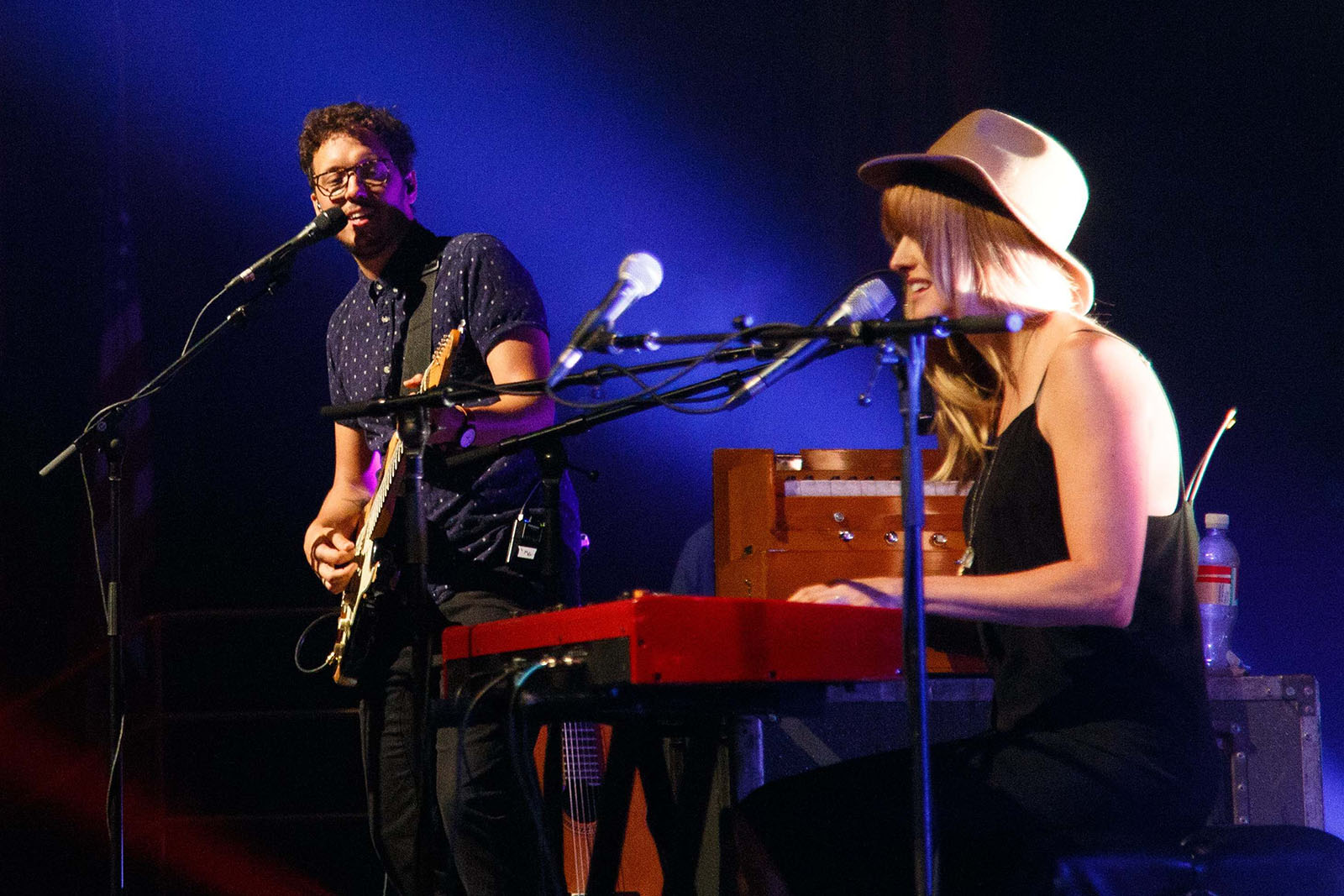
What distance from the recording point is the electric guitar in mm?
2760

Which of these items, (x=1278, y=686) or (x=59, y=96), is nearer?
(x=1278, y=686)

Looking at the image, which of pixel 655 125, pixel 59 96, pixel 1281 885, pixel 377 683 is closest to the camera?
pixel 1281 885

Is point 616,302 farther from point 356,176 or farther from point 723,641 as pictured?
point 356,176

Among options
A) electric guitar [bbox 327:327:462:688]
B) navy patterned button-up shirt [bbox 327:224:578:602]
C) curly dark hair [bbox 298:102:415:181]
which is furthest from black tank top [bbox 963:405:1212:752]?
curly dark hair [bbox 298:102:415:181]

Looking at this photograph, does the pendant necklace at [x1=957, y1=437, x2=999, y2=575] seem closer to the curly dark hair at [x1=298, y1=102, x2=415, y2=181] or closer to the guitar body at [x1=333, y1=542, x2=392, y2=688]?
the guitar body at [x1=333, y1=542, x2=392, y2=688]

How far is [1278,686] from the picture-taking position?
3.09 m

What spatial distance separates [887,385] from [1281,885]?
338 centimetres

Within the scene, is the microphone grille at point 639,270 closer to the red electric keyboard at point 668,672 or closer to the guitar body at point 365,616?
the red electric keyboard at point 668,672

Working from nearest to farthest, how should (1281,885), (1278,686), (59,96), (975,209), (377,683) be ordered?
1. (1281,885)
2. (975,209)
3. (377,683)
4. (1278,686)
5. (59,96)

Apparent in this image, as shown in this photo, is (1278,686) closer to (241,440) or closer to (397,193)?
(397,193)

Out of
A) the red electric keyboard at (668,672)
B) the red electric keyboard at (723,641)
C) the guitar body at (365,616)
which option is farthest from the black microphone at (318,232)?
the red electric keyboard at (723,641)

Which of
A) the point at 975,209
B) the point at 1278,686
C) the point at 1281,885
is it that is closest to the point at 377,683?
the point at 975,209

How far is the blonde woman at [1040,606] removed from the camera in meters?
1.82

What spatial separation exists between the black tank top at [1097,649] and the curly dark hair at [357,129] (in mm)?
1855
